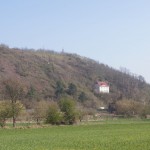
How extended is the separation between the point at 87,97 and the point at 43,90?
68.2 ft

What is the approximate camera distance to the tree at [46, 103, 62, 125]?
91938mm

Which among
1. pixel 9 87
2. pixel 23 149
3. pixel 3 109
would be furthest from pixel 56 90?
pixel 23 149

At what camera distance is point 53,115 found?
91.7m

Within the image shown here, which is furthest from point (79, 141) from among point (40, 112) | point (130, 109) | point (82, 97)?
point (82, 97)

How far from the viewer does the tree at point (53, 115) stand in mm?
91938

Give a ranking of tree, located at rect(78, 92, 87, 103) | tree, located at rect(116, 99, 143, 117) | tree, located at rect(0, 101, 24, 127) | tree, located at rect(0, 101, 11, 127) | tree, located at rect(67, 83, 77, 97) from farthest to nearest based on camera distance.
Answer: tree, located at rect(67, 83, 77, 97), tree, located at rect(78, 92, 87, 103), tree, located at rect(116, 99, 143, 117), tree, located at rect(0, 101, 24, 127), tree, located at rect(0, 101, 11, 127)

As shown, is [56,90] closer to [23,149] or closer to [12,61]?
[12,61]

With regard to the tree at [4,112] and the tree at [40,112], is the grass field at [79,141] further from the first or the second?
the tree at [40,112]

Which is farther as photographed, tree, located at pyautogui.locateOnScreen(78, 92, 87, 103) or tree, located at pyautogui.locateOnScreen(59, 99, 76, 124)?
tree, located at pyautogui.locateOnScreen(78, 92, 87, 103)

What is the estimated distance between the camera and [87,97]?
179 metres

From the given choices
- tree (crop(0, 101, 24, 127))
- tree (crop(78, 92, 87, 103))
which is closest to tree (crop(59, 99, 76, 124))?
tree (crop(0, 101, 24, 127))

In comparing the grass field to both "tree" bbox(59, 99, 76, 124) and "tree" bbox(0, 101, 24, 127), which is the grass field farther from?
"tree" bbox(59, 99, 76, 124)

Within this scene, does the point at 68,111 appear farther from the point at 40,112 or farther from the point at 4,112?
the point at 4,112

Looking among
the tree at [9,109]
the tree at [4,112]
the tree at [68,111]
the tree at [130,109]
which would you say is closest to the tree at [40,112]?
the tree at [68,111]
